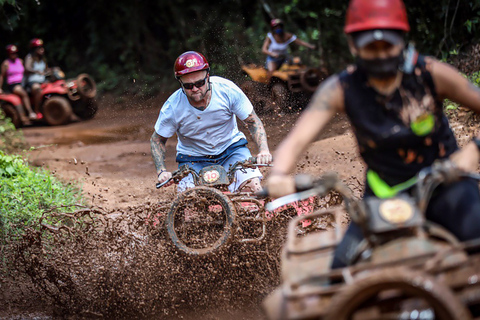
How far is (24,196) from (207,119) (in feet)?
8.74

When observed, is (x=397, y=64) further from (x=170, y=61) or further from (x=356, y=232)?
(x=170, y=61)

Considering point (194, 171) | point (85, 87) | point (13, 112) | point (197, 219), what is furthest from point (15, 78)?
point (197, 219)

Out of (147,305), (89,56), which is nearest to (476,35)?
(147,305)

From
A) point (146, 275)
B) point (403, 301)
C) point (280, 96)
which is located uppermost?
point (403, 301)

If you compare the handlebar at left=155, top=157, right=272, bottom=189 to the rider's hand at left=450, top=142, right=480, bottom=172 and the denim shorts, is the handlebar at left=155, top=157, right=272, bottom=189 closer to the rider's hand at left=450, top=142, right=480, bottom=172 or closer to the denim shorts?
the denim shorts

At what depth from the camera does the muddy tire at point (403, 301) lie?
2244 mm

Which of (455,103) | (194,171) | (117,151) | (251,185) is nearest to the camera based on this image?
(194,171)

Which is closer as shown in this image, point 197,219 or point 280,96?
point 197,219

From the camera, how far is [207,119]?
19.4ft

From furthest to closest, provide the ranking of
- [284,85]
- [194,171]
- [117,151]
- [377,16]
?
[284,85] → [117,151] → [194,171] → [377,16]

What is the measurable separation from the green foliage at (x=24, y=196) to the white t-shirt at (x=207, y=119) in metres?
1.28

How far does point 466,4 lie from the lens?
10.4 m

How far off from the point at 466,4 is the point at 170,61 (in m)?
9.62

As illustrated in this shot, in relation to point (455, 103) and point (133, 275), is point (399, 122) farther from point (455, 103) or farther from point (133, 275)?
point (455, 103)
